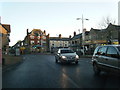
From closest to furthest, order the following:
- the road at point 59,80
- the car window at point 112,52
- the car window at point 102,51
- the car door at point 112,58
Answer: the road at point 59,80, the car door at point 112,58, the car window at point 112,52, the car window at point 102,51

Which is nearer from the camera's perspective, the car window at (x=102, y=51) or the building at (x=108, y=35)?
the car window at (x=102, y=51)

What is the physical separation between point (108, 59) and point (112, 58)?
1.19 feet

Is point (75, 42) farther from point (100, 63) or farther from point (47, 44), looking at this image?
point (100, 63)

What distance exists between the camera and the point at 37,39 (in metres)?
89.2

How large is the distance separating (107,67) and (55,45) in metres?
86.0

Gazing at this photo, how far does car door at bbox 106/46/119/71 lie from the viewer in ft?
22.3

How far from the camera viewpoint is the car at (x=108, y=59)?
6863mm

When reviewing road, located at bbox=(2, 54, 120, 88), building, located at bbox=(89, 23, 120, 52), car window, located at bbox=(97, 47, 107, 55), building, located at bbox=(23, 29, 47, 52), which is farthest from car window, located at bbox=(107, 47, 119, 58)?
building, located at bbox=(23, 29, 47, 52)

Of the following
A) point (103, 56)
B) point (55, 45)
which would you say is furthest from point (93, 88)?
point (55, 45)

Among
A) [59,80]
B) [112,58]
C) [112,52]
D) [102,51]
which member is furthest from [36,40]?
[112,58]

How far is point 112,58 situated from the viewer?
23.5 ft

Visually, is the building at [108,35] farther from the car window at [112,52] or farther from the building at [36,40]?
the building at [36,40]

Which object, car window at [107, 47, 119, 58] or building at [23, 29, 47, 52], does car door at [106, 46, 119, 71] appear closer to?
car window at [107, 47, 119, 58]

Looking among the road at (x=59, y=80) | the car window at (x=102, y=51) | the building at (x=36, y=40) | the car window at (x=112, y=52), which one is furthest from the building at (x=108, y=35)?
the building at (x=36, y=40)
